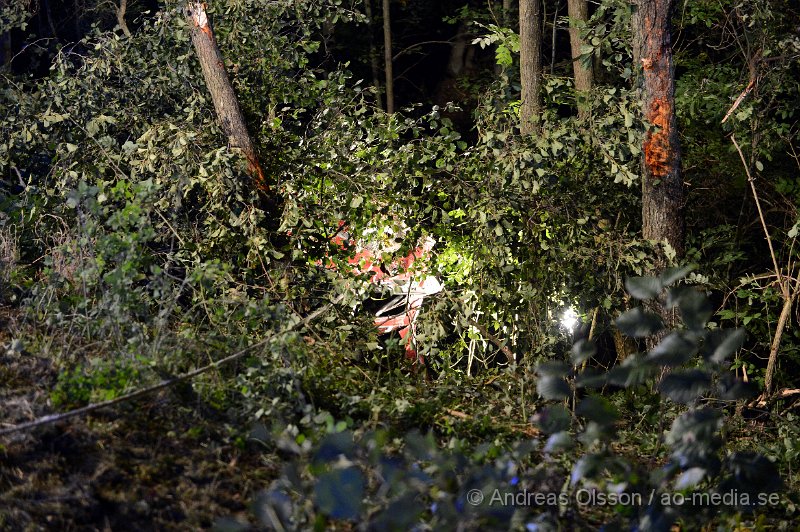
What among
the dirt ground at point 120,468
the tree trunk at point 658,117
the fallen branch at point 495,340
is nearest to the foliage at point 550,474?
the dirt ground at point 120,468

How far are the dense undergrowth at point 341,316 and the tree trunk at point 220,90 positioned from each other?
142mm

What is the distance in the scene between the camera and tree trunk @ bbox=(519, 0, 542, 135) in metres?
7.75

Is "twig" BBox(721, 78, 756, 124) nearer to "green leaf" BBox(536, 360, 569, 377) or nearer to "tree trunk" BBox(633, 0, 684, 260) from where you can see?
"tree trunk" BBox(633, 0, 684, 260)

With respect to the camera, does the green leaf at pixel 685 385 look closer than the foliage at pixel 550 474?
No

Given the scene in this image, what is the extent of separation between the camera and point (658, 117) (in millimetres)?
6645

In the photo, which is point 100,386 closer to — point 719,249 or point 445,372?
Result: point 445,372

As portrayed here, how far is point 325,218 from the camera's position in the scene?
22.1ft

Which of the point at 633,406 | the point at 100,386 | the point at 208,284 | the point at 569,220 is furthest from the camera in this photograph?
the point at 633,406

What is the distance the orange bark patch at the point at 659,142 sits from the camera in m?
6.62

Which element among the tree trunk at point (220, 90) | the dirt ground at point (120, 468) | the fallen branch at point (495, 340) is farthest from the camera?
the tree trunk at point (220, 90)

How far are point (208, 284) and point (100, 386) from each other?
3.30 ft

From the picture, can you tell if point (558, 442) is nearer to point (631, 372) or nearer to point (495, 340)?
point (631, 372)

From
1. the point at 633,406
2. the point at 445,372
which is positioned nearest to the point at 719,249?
the point at 633,406

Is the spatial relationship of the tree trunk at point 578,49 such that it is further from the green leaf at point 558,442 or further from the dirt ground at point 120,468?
the dirt ground at point 120,468
